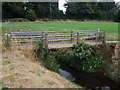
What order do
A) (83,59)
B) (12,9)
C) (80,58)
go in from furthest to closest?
1. (12,9)
2. (83,59)
3. (80,58)

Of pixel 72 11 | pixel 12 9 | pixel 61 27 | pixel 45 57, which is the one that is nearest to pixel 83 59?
pixel 45 57

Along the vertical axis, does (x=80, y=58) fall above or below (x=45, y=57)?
below

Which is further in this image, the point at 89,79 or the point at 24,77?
the point at 89,79

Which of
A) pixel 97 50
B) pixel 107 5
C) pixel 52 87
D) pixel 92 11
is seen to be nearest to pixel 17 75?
pixel 52 87

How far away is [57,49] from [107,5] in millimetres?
63942

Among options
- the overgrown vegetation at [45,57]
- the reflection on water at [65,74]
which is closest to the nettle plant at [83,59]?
the reflection on water at [65,74]

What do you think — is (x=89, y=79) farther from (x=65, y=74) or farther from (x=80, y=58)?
(x=80, y=58)

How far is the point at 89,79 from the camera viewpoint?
1094 centimetres

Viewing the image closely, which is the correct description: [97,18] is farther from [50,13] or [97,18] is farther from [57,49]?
[57,49]

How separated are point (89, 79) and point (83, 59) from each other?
1606 mm

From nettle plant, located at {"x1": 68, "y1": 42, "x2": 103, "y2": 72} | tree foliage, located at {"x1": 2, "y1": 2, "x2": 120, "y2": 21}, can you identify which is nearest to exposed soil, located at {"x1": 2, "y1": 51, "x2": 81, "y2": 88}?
nettle plant, located at {"x1": 68, "y1": 42, "x2": 103, "y2": 72}

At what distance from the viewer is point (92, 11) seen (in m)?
60.0

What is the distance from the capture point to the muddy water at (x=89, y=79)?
32.9 ft

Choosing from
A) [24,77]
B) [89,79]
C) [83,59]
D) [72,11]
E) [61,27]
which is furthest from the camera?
[72,11]
